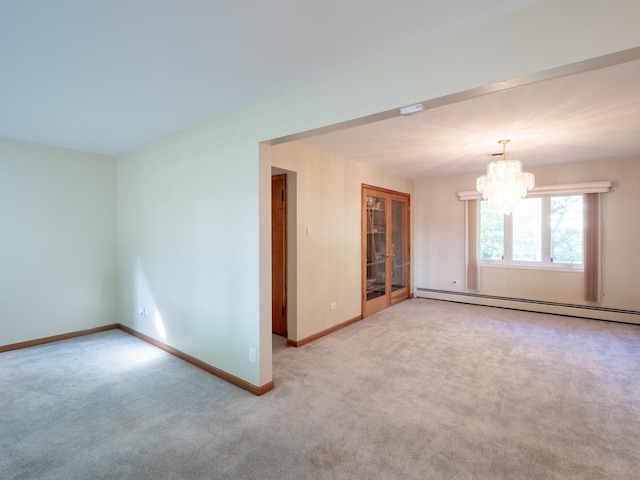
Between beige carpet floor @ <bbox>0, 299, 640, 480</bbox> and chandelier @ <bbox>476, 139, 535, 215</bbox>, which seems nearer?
beige carpet floor @ <bbox>0, 299, 640, 480</bbox>

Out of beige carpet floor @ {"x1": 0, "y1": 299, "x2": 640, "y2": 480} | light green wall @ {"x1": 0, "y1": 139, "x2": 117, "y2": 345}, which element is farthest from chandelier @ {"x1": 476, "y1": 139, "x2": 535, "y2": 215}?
light green wall @ {"x1": 0, "y1": 139, "x2": 117, "y2": 345}

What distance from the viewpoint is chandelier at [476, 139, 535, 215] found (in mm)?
3555

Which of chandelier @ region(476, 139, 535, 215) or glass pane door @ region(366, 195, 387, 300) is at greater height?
chandelier @ region(476, 139, 535, 215)

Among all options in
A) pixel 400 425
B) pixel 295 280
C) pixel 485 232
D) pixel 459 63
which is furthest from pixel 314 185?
pixel 485 232

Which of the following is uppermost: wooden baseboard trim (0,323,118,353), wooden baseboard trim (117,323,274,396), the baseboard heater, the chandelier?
the chandelier

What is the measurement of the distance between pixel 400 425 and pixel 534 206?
474cm

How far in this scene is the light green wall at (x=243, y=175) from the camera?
56.1 inches

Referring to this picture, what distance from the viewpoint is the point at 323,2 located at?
144 centimetres

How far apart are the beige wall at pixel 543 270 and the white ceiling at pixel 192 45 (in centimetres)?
467

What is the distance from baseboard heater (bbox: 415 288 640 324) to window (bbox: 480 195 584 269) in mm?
648

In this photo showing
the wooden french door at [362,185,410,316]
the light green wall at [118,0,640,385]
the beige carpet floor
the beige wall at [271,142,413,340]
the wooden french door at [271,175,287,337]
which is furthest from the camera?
the wooden french door at [362,185,410,316]

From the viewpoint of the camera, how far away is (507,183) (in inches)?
140

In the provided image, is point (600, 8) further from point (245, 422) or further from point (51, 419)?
point (51, 419)

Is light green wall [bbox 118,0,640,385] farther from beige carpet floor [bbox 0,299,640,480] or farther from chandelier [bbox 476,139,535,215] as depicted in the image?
chandelier [bbox 476,139,535,215]
